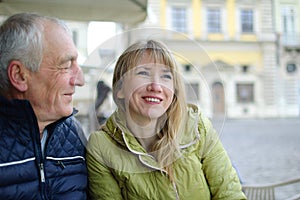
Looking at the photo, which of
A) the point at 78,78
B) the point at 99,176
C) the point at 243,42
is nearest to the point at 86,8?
the point at 78,78

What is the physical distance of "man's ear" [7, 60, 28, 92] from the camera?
32.9 inches

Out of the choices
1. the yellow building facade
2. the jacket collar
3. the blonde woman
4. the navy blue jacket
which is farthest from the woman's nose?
the yellow building facade

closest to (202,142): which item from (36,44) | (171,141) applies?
(171,141)

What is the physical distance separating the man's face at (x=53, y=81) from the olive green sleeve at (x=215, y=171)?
0.32 metres

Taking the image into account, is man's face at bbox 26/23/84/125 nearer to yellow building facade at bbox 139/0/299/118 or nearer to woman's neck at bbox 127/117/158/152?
woman's neck at bbox 127/117/158/152

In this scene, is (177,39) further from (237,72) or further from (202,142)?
(237,72)

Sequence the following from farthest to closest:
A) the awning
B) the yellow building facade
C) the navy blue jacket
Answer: the yellow building facade < the awning < the navy blue jacket

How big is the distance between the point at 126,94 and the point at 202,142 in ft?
0.70

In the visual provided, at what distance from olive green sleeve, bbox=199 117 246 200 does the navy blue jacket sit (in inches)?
12.0

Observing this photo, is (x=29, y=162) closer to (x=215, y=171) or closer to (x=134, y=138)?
(x=134, y=138)

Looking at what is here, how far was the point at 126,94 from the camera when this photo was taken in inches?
34.4

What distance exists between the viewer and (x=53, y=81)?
852 millimetres

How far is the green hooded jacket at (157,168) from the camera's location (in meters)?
0.87

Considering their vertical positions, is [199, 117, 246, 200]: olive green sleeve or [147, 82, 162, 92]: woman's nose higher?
[147, 82, 162, 92]: woman's nose
